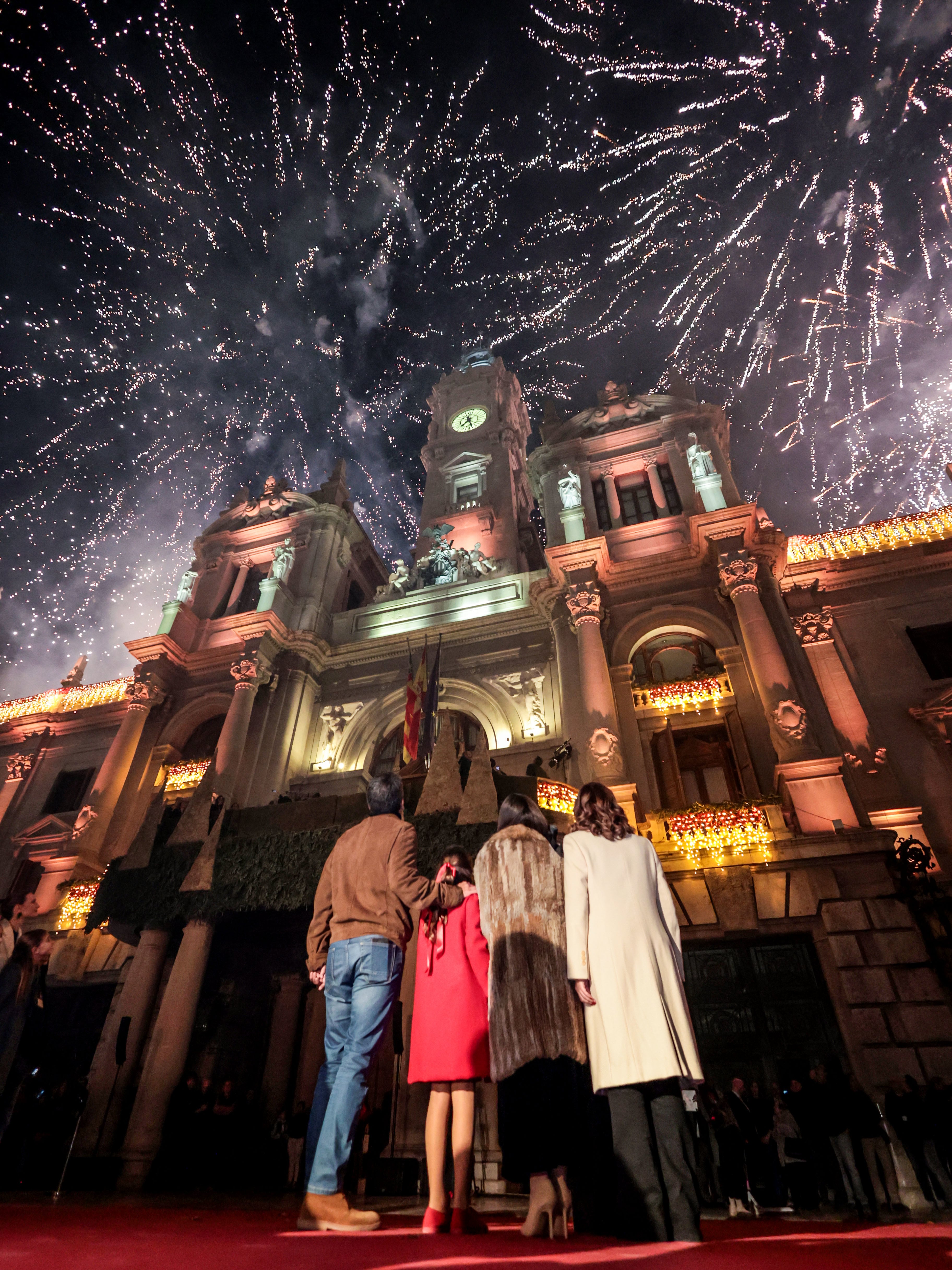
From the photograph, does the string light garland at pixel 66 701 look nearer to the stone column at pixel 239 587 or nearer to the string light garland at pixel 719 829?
the stone column at pixel 239 587

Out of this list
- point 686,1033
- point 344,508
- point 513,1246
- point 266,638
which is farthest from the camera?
point 344,508

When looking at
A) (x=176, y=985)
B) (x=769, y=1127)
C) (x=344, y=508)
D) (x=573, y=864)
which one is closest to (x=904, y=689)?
(x=769, y=1127)

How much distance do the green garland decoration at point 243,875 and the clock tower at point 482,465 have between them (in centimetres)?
1364

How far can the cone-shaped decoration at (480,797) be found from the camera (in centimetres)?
1194

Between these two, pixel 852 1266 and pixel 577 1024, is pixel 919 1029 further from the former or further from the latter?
pixel 852 1266

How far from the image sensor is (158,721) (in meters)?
22.3

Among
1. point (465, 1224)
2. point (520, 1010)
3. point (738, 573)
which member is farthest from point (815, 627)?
point (465, 1224)

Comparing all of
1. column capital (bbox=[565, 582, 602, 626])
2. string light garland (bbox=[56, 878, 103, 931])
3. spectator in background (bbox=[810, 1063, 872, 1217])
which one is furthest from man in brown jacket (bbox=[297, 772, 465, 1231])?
string light garland (bbox=[56, 878, 103, 931])

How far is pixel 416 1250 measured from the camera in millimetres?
2824

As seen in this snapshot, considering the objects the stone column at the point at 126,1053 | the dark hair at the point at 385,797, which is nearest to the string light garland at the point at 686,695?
the stone column at the point at 126,1053

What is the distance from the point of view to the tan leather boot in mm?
3785

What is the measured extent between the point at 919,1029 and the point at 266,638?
62.5ft

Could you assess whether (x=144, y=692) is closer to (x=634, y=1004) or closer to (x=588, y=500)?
(x=588, y=500)

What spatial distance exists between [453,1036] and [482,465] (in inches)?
1075
